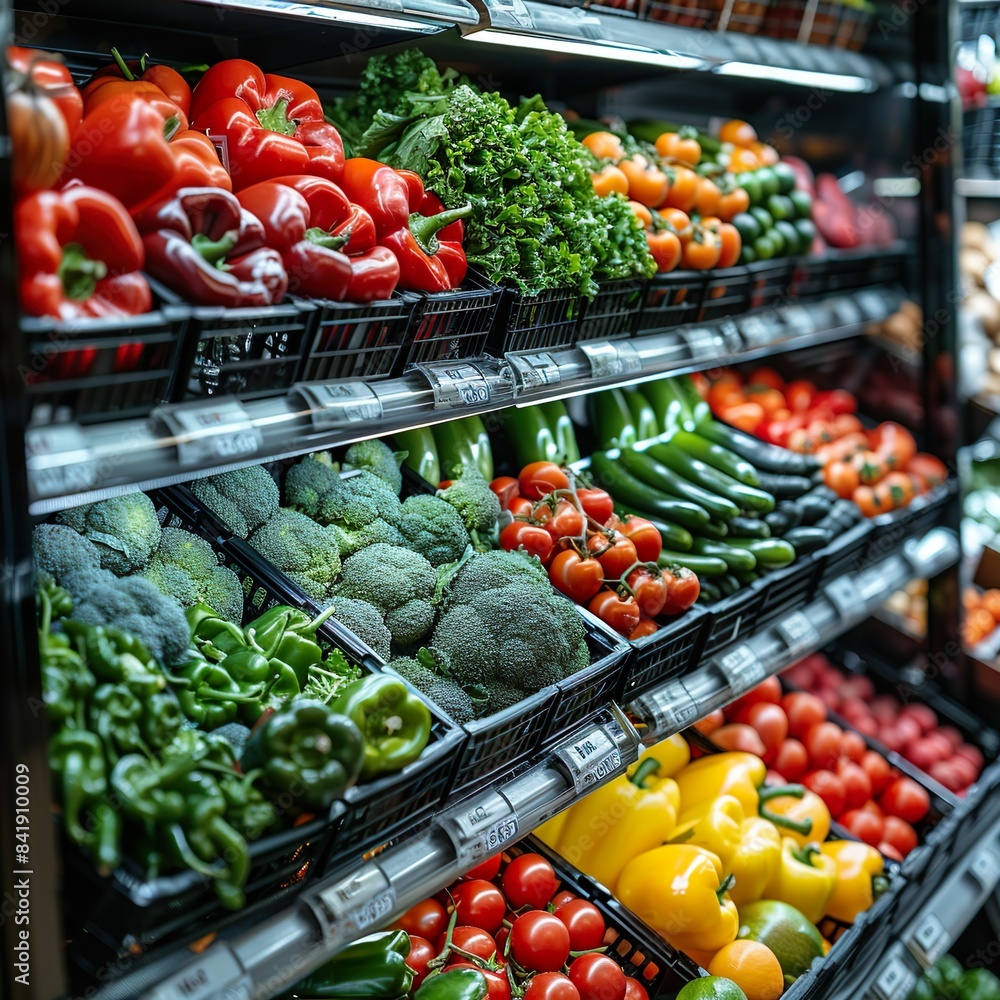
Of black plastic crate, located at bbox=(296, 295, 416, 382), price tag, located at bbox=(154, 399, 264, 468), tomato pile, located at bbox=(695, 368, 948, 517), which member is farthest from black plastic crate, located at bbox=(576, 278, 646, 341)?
tomato pile, located at bbox=(695, 368, 948, 517)

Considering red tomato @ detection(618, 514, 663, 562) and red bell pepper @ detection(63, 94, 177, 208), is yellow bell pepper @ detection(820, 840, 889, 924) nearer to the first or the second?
red tomato @ detection(618, 514, 663, 562)

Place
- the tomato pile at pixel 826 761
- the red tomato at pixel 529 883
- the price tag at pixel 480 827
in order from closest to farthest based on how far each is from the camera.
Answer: the price tag at pixel 480 827, the red tomato at pixel 529 883, the tomato pile at pixel 826 761

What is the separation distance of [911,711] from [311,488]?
6.99 ft

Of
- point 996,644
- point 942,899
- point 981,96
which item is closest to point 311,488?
point 942,899

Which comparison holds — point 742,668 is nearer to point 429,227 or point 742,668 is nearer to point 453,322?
point 453,322

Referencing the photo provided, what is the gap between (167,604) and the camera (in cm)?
130

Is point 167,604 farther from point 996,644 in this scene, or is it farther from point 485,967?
point 996,644

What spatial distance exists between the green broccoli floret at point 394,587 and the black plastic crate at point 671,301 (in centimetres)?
76

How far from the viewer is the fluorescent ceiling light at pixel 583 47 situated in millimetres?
1732

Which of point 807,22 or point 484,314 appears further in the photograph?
point 807,22

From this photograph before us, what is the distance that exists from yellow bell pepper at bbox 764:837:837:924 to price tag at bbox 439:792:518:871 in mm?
951

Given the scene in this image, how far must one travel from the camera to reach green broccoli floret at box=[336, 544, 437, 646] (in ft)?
5.65

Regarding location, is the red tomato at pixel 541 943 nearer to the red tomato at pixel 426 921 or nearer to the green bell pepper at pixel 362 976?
the red tomato at pixel 426 921

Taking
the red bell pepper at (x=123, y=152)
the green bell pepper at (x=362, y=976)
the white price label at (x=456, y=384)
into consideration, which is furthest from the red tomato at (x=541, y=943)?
the red bell pepper at (x=123, y=152)
